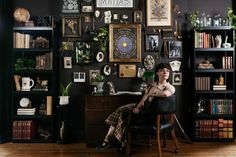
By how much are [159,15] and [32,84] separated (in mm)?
2634

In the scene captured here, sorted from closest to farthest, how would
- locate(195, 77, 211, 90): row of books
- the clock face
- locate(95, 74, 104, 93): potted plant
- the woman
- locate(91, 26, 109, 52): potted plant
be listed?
the woman < locate(95, 74, 104, 93): potted plant < locate(195, 77, 211, 90): row of books < locate(91, 26, 109, 52): potted plant < the clock face

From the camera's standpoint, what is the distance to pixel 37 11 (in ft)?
20.2

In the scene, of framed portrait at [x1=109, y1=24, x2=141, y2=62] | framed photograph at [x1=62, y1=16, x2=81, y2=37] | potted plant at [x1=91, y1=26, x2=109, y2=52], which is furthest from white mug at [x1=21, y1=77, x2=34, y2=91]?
framed portrait at [x1=109, y1=24, x2=141, y2=62]

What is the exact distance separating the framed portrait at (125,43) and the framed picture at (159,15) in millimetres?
268

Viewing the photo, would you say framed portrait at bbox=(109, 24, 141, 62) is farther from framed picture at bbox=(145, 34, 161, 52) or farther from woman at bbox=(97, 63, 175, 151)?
woman at bbox=(97, 63, 175, 151)

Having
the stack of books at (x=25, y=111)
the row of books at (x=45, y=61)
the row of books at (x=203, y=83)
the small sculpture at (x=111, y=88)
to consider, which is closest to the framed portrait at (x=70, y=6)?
the row of books at (x=45, y=61)

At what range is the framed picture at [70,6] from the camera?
6.12 metres

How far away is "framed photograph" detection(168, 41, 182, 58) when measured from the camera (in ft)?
20.1

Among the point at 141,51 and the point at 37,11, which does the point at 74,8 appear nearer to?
the point at 37,11

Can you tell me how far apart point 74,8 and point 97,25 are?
0.53m

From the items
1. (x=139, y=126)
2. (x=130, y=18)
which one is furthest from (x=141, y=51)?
(x=139, y=126)

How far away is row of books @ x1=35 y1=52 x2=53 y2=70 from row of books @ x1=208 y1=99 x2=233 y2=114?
293 centimetres

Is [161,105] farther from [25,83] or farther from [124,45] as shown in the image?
[25,83]

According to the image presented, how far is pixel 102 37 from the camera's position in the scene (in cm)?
602
